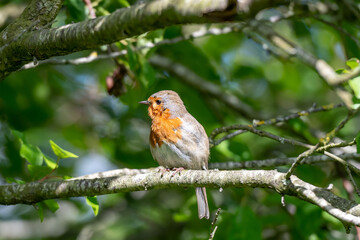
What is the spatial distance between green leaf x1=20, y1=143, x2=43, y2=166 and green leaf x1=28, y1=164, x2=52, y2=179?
4 centimetres

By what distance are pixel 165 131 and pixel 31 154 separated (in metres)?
1.59

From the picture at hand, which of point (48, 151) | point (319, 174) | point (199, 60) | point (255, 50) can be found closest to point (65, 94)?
point (48, 151)

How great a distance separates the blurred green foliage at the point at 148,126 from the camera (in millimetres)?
5238

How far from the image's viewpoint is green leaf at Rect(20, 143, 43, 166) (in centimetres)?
406

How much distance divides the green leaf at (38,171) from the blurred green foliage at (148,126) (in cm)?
111

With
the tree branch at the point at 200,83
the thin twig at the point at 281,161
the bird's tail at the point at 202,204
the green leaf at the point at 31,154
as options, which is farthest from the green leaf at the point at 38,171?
the tree branch at the point at 200,83

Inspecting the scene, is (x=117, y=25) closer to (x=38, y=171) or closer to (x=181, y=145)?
(x=38, y=171)

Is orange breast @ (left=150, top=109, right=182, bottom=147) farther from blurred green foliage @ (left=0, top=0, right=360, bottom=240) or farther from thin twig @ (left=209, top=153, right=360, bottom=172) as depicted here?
thin twig @ (left=209, top=153, right=360, bottom=172)

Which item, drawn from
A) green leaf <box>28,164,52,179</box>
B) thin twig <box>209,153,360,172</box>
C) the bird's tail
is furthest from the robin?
green leaf <box>28,164,52,179</box>

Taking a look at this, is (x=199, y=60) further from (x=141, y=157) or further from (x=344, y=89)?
(x=344, y=89)

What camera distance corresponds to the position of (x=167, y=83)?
21.6 ft

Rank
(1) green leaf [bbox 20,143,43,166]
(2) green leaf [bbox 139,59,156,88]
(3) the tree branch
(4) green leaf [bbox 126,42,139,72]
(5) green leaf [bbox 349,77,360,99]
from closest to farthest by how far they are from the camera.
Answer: (5) green leaf [bbox 349,77,360,99], (1) green leaf [bbox 20,143,43,166], (4) green leaf [bbox 126,42,139,72], (2) green leaf [bbox 139,59,156,88], (3) the tree branch

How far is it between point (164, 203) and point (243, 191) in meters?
2.95

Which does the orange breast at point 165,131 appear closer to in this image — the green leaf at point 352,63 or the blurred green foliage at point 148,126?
the blurred green foliage at point 148,126
